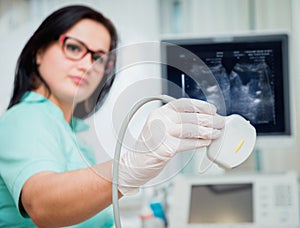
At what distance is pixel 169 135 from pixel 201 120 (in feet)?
0.21

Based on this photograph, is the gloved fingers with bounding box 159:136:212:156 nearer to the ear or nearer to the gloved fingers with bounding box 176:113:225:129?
the gloved fingers with bounding box 176:113:225:129

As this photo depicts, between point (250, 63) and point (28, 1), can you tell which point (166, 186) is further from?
point (28, 1)

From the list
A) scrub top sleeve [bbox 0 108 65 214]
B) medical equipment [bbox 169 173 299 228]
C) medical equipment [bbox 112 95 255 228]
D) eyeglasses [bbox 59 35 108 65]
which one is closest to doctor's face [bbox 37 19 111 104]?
eyeglasses [bbox 59 35 108 65]

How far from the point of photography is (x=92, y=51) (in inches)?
43.4

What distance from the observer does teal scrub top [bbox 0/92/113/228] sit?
86 cm

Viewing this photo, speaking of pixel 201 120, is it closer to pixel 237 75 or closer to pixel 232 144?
pixel 232 144

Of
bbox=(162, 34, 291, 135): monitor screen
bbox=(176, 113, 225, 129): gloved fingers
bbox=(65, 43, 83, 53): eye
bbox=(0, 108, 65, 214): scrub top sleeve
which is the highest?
bbox=(65, 43, 83, 53): eye

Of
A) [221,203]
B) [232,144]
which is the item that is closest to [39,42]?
[232,144]

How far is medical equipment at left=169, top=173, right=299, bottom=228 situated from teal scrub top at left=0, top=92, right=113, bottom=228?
404mm

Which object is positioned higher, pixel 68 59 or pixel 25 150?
pixel 68 59

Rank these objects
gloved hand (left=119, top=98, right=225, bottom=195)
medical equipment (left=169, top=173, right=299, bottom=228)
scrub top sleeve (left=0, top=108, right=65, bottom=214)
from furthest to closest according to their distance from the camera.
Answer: medical equipment (left=169, top=173, right=299, bottom=228), scrub top sleeve (left=0, top=108, right=65, bottom=214), gloved hand (left=119, top=98, right=225, bottom=195)

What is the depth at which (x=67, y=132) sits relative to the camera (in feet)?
3.46

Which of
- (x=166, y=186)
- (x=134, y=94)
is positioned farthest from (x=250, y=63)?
(x=166, y=186)

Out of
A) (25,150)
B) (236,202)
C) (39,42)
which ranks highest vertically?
(39,42)
